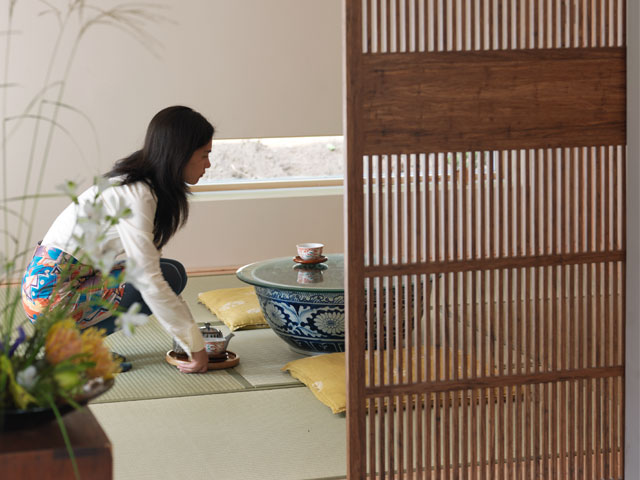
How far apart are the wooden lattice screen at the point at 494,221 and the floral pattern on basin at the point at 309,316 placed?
1.26 metres

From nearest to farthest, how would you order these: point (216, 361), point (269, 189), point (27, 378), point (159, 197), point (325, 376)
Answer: point (27, 378) < point (159, 197) < point (325, 376) < point (216, 361) < point (269, 189)

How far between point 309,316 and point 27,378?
2.55 meters

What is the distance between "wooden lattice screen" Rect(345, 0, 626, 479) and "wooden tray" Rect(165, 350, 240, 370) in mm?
1336

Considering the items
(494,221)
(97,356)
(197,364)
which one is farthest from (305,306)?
(97,356)

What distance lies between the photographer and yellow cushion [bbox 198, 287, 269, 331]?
15.1 feet

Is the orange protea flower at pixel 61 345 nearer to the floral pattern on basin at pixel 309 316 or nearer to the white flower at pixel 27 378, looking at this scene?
the white flower at pixel 27 378

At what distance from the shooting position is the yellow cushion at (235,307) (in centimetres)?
461

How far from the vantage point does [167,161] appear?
127 inches

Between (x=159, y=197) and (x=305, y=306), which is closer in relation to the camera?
(x=159, y=197)

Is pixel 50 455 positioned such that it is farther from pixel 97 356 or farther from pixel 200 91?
pixel 200 91

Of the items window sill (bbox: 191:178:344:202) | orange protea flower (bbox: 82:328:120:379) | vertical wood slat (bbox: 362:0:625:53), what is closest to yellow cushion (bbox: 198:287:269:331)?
window sill (bbox: 191:178:344:202)

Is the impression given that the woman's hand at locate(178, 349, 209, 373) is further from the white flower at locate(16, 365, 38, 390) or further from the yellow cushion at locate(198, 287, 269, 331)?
the white flower at locate(16, 365, 38, 390)

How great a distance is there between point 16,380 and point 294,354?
2.74 m

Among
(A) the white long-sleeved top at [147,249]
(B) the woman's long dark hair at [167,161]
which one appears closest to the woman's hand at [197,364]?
(A) the white long-sleeved top at [147,249]
